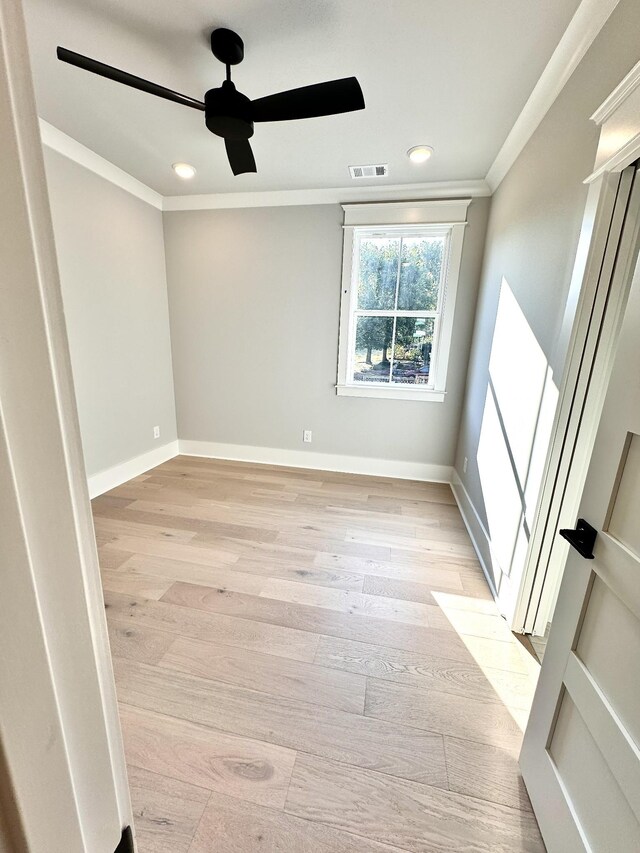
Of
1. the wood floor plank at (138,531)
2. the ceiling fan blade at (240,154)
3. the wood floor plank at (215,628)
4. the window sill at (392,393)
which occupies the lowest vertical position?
the wood floor plank at (138,531)

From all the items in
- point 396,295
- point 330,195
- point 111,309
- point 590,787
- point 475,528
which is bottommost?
point 475,528

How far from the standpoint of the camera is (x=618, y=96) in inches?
43.2

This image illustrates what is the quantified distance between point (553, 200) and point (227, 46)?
1657 millimetres

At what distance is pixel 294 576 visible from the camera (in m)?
2.01

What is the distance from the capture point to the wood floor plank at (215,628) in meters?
1.55

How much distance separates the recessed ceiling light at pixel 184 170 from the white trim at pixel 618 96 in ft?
8.72

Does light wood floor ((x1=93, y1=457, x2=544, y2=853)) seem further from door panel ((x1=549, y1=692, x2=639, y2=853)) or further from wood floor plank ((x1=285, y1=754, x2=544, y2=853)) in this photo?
door panel ((x1=549, y1=692, x2=639, y2=853))

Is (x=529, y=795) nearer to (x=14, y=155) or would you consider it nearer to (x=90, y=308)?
(x=14, y=155)

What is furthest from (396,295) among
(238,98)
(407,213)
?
Answer: (238,98)

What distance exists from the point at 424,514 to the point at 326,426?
1.31m

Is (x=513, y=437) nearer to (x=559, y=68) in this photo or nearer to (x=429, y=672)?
(x=429, y=672)

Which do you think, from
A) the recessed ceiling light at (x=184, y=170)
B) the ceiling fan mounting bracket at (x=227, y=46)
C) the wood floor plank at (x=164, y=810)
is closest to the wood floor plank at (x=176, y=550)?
the wood floor plank at (x=164, y=810)

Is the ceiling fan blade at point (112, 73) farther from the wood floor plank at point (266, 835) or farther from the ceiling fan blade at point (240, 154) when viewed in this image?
Answer: the wood floor plank at point (266, 835)

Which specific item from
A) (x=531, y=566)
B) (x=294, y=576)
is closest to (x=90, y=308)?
(x=294, y=576)
